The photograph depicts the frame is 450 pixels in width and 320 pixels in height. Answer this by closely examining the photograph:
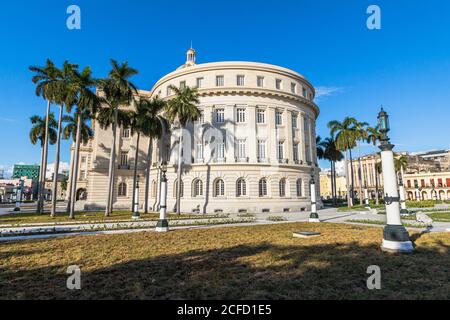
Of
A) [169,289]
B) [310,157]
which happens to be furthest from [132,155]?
[169,289]

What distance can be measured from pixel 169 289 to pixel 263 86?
34.4 meters

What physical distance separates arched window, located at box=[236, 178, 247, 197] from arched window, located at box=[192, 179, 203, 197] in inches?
199

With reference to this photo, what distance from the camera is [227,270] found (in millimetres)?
6777

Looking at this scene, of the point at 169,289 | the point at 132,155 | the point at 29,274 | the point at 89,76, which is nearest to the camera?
the point at 169,289

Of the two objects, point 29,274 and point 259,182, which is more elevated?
point 259,182

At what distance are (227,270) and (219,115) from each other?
98.4ft

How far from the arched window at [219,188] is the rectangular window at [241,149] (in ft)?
14.2

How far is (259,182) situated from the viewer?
33281 millimetres

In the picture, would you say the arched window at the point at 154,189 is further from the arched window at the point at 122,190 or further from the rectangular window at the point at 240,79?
the rectangular window at the point at 240,79

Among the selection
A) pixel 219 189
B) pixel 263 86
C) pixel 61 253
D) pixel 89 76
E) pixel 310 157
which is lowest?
pixel 61 253

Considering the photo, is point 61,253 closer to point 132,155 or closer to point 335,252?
point 335,252

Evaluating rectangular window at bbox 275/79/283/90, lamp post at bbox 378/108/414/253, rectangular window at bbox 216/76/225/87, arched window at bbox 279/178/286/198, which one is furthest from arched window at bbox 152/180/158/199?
lamp post at bbox 378/108/414/253

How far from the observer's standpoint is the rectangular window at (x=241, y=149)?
3378 centimetres

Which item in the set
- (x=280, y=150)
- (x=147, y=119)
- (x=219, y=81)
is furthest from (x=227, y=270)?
(x=219, y=81)
